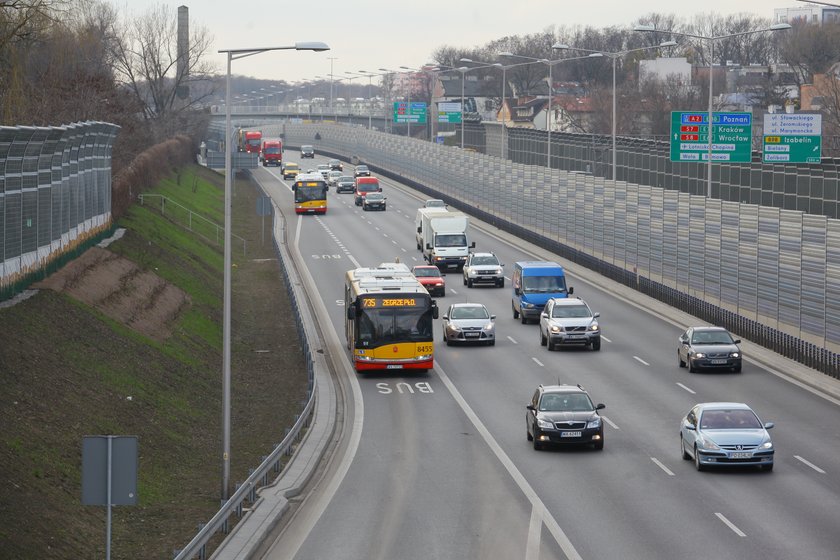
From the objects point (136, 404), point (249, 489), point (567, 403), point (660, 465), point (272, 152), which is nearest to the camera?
point (249, 489)

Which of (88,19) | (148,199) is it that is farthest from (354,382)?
(88,19)

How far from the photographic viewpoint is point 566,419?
31359mm

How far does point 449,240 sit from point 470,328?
2249 centimetres

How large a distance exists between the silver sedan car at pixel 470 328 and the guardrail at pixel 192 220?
30.5 m

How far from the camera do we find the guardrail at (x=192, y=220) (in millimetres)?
78500

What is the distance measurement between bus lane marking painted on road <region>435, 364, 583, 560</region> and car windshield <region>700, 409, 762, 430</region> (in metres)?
4.04

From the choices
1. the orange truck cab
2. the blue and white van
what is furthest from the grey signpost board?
the orange truck cab

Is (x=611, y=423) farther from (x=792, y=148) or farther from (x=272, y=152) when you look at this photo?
(x=272, y=152)

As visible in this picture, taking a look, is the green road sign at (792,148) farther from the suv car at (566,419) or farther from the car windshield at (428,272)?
the suv car at (566,419)

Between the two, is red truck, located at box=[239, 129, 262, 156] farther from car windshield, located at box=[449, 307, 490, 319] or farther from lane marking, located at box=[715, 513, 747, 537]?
lane marking, located at box=[715, 513, 747, 537]

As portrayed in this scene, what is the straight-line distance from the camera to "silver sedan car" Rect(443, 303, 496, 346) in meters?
48.5

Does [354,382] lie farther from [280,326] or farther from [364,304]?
[280,326]

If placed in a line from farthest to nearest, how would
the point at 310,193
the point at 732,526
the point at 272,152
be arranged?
the point at 272,152 → the point at 310,193 → the point at 732,526

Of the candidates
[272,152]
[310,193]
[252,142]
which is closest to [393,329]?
[310,193]
